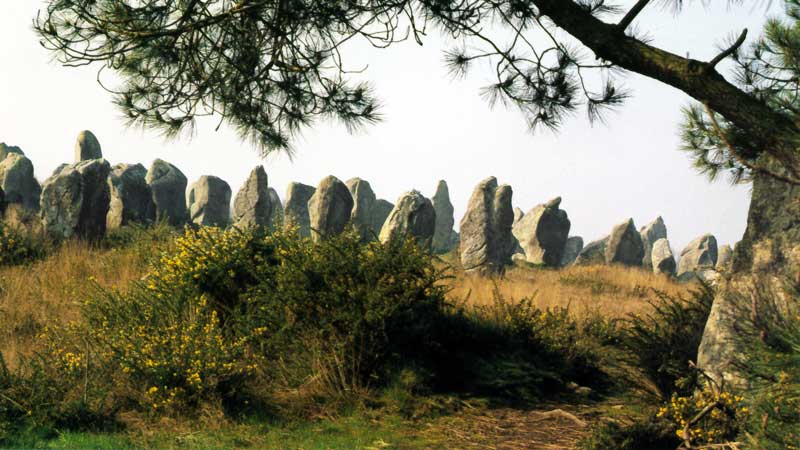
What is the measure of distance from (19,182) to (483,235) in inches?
769

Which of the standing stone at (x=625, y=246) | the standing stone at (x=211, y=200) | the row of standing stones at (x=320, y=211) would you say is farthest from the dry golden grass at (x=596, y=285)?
the standing stone at (x=211, y=200)

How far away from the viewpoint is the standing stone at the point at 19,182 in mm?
32656

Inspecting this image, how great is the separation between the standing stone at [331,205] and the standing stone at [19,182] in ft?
39.3

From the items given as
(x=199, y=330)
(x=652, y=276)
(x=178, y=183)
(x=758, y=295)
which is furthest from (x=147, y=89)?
(x=178, y=183)

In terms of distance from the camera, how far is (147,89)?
26.7 ft

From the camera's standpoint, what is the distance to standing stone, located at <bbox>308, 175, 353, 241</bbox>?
2820 cm

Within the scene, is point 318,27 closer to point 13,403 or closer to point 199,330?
point 199,330

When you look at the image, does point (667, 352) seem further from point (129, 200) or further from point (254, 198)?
point (254, 198)

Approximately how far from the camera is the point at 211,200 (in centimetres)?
3769

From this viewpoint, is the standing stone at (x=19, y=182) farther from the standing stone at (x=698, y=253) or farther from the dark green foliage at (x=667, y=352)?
the standing stone at (x=698, y=253)

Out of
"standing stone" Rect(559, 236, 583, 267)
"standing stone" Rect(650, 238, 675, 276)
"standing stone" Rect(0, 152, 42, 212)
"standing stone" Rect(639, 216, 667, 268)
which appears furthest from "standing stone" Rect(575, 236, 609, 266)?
"standing stone" Rect(0, 152, 42, 212)

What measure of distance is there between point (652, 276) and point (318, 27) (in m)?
17.5

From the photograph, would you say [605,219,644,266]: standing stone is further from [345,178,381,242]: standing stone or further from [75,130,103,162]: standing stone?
[75,130,103,162]: standing stone

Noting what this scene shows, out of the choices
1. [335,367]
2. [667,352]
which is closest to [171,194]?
[335,367]
